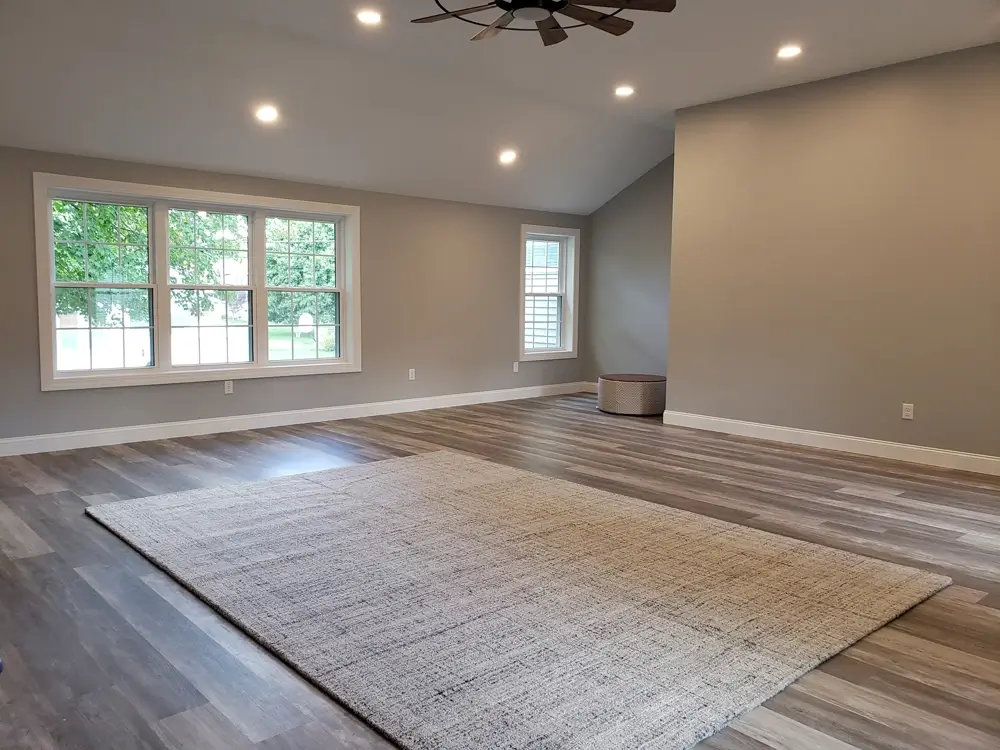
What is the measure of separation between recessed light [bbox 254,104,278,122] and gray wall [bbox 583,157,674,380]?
438 cm

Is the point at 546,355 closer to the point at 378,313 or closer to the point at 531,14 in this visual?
the point at 378,313

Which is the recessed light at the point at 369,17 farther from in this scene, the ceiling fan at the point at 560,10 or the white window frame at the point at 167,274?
the white window frame at the point at 167,274

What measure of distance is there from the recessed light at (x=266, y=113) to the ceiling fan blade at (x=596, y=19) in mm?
2824

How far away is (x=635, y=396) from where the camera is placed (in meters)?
7.43

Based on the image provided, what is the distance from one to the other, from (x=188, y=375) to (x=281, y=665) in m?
4.37

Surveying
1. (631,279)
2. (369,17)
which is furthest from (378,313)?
(369,17)

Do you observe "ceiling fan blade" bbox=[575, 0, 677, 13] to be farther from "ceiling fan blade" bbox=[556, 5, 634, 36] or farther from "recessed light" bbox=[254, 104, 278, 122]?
"recessed light" bbox=[254, 104, 278, 122]

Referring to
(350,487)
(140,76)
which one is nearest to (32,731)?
(350,487)

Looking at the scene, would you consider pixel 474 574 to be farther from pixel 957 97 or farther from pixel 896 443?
Result: pixel 957 97

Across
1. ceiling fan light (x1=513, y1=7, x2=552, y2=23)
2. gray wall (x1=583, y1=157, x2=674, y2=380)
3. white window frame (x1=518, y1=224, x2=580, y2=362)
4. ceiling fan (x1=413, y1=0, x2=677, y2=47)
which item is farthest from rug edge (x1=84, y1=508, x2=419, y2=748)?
gray wall (x1=583, y1=157, x2=674, y2=380)

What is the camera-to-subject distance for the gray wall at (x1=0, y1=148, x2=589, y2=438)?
17.5 ft

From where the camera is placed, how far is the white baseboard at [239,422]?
548 cm

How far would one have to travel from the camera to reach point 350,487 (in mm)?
4418

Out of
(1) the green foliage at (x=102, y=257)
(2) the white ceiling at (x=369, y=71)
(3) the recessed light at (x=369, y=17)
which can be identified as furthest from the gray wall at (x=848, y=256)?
(1) the green foliage at (x=102, y=257)
